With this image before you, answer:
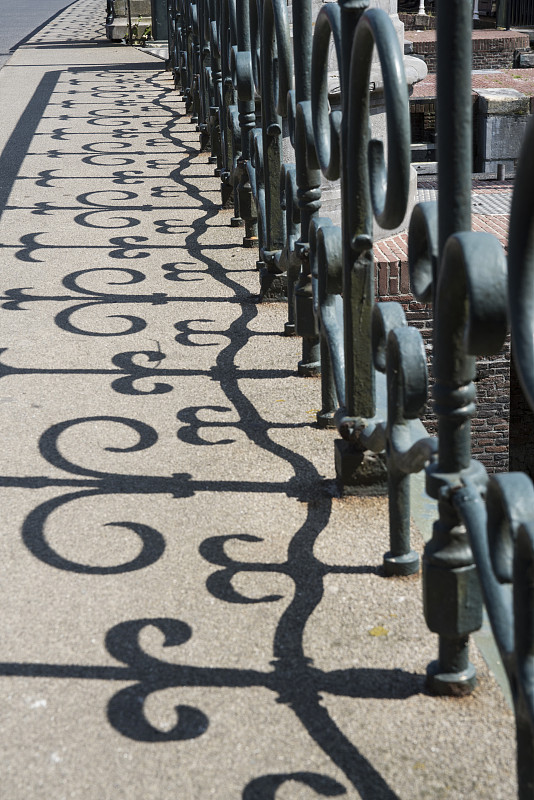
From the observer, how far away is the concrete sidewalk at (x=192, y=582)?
5.16 ft

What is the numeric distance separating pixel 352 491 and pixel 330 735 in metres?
0.80

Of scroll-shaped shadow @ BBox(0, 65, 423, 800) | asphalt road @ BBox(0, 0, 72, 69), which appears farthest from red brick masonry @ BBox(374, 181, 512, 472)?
asphalt road @ BBox(0, 0, 72, 69)

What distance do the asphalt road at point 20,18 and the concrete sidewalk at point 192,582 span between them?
11.0 meters

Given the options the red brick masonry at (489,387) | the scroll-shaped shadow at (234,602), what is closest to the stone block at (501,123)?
the red brick masonry at (489,387)

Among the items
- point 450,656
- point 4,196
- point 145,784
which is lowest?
point 145,784

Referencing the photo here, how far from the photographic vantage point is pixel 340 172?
7.33 feet

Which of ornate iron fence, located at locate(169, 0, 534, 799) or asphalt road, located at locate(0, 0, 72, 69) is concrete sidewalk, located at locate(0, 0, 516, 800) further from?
asphalt road, located at locate(0, 0, 72, 69)

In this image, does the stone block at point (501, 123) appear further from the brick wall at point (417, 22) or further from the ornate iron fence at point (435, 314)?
the ornate iron fence at point (435, 314)

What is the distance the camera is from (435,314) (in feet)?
5.06

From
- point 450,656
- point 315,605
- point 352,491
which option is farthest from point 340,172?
point 450,656

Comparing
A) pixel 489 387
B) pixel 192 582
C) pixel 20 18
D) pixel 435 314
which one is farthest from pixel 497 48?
pixel 435 314

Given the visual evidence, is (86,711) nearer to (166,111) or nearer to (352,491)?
(352,491)

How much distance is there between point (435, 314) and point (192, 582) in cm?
81

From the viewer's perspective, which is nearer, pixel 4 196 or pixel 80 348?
pixel 80 348
